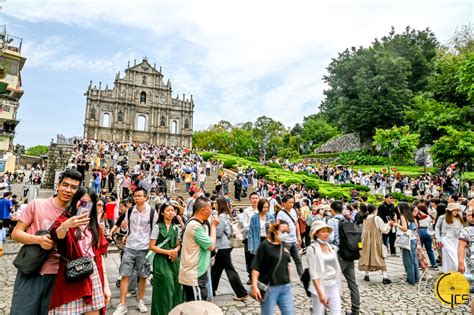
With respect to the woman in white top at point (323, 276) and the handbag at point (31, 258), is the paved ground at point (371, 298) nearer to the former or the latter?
the woman in white top at point (323, 276)

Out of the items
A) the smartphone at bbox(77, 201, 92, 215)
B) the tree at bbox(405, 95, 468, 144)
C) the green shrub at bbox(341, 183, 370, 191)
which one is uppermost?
the tree at bbox(405, 95, 468, 144)

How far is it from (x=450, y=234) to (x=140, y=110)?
6068cm

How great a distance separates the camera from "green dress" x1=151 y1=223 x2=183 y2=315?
3.67 m

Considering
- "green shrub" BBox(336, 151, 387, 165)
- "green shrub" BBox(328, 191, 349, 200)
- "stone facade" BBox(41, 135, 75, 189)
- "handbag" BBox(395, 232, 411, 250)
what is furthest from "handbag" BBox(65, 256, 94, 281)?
"green shrub" BBox(336, 151, 387, 165)

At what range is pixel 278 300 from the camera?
11.1ft

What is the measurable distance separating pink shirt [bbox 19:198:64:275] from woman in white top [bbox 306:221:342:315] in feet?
8.44

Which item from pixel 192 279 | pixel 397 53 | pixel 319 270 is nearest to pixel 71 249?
pixel 192 279

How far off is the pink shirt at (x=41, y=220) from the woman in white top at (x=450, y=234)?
556cm

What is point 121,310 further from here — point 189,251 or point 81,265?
point 81,265

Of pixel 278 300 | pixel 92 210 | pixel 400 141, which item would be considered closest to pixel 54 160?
pixel 92 210

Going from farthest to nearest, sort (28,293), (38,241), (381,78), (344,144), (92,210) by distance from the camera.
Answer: (344,144), (381,78), (92,210), (28,293), (38,241)

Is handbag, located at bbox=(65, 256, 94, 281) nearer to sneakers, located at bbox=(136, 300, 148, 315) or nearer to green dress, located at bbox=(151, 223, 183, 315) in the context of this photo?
green dress, located at bbox=(151, 223, 183, 315)

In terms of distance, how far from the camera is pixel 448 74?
104 ft

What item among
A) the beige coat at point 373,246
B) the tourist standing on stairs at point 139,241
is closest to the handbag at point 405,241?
the beige coat at point 373,246
